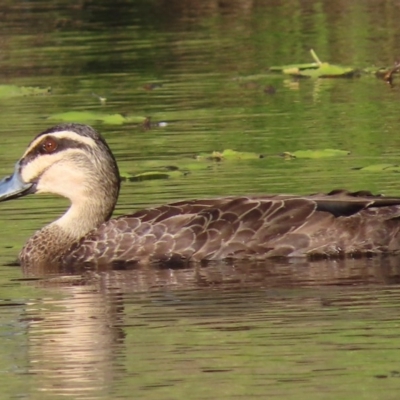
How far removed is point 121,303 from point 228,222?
1.60 m

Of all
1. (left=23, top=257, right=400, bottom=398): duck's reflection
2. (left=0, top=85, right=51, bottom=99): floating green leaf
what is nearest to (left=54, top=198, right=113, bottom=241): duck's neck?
(left=23, top=257, right=400, bottom=398): duck's reflection

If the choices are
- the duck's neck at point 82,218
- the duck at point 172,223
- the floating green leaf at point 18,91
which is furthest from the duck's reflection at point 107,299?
the floating green leaf at point 18,91

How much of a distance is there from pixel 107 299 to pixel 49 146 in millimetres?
2388

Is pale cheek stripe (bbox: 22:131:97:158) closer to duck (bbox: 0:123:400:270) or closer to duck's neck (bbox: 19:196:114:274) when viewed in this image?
duck (bbox: 0:123:400:270)

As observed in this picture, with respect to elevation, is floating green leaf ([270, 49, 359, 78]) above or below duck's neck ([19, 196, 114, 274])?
above

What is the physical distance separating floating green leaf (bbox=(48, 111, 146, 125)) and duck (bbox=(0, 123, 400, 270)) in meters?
4.80

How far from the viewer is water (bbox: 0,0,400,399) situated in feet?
28.2

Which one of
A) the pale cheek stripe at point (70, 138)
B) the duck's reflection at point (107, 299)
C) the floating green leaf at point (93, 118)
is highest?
the pale cheek stripe at point (70, 138)

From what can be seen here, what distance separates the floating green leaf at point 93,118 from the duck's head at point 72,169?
480 cm

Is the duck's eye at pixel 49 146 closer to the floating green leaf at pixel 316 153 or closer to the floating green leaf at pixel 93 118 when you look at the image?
the floating green leaf at pixel 316 153

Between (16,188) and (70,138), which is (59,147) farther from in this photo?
(16,188)

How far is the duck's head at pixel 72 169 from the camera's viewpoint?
496 inches

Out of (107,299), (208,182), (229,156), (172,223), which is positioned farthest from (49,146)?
(229,156)

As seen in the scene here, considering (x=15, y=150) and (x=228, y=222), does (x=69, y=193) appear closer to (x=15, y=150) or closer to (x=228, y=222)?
(x=228, y=222)
